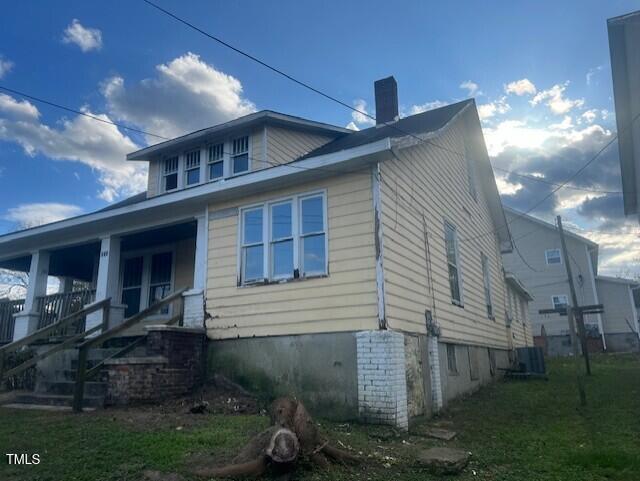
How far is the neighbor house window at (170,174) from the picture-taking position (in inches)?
502

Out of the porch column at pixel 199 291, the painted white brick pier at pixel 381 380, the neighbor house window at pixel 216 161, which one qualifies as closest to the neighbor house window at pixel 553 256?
the neighbor house window at pixel 216 161

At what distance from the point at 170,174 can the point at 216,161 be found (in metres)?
1.59

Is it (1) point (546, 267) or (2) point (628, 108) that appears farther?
(1) point (546, 267)

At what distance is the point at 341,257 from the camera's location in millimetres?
7840

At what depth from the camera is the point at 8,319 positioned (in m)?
13.4

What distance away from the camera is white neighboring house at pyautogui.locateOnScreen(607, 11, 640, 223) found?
9.19m

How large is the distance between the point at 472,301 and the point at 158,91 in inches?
402

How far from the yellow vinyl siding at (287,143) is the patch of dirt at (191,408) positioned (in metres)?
5.57

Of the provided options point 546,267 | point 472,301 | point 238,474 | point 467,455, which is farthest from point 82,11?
point 546,267

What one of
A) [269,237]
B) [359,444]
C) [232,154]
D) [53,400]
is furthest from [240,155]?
[359,444]

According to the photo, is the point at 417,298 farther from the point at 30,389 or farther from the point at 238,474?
the point at 30,389

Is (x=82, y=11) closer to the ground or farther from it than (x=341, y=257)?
farther from it

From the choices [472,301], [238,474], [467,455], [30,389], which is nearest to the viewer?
[238,474]

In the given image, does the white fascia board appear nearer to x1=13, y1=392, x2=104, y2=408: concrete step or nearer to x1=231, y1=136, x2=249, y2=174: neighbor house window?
x1=231, y1=136, x2=249, y2=174: neighbor house window
